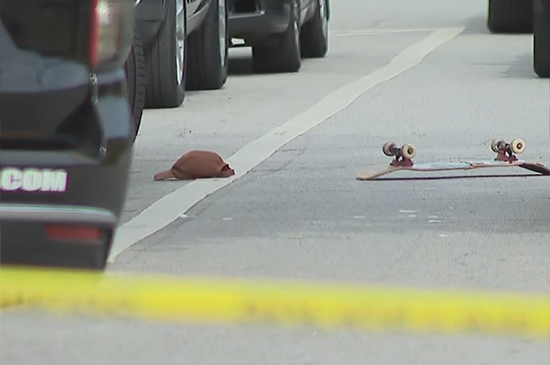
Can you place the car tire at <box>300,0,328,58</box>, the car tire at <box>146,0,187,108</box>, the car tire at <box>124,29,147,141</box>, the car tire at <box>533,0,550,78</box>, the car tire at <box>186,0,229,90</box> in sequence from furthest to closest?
the car tire at <box>300,0,328,58</box>
the car tire at <box>186,0,229,90</box>
the car tire at <box>533,0,550,78</box>
the car tire at <box>146,0,187,108</box>
the car tire at <box>124,29,147,141</box>

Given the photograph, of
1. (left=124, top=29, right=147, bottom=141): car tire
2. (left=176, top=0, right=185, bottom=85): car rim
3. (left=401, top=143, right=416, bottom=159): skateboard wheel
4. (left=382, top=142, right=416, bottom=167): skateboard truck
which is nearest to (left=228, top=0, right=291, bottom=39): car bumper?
(left=176, top=0, right=185, bottom=85): car rim

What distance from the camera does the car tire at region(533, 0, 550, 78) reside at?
12805mm

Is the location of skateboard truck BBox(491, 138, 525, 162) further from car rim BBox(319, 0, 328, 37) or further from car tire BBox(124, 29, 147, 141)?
car rim BBox(319, 0, 328, 37)

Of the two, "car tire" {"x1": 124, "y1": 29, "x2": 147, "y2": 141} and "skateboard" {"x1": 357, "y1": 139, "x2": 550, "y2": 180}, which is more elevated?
"car tire" {"x1": 124, "y1": 29, "x2": 147, "y2": 141}

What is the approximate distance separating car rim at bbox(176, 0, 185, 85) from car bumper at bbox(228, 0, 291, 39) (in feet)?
8.17

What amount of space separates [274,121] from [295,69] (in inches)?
171

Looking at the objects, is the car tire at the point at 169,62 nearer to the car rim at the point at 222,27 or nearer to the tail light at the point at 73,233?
the car rim at the point at 222,27

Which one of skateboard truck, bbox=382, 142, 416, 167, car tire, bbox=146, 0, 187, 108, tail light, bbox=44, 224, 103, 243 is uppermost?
tail light, bbox=44, 224, 103, 243

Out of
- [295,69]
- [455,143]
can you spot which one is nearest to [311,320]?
[455,143]

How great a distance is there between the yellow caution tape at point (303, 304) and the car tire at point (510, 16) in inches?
569

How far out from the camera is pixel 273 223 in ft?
24.8

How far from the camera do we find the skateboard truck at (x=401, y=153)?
29.3 feet

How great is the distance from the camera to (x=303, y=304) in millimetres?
6320

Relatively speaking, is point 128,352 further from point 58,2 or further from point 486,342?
point 58,2
